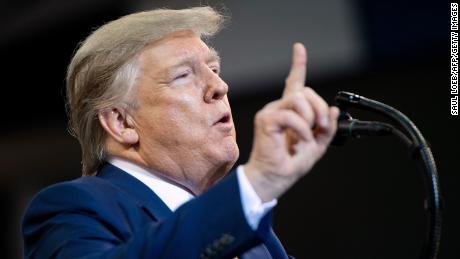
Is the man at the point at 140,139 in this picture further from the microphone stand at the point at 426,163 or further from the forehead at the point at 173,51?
the microphone stand at the point at 426,163

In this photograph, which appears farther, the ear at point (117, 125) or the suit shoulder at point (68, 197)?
the ear at point (117, 125)

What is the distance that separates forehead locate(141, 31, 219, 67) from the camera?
2.10m

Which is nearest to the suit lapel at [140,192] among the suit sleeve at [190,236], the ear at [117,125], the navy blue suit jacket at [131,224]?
the navy blue suit jacket at [131,224]

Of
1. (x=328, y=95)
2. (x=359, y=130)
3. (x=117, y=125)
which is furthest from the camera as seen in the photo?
(x=328, y=95)

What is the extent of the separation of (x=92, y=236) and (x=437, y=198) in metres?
0.69

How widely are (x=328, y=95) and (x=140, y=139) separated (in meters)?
1.77

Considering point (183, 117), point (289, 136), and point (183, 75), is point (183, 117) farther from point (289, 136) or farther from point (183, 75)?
point (289, 136)

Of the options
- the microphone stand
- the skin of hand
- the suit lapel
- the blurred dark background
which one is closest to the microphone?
the microphone stand

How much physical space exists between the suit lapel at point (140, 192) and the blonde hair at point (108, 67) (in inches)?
6.2

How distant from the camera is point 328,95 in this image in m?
3.70

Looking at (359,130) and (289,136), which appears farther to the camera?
(359,130)

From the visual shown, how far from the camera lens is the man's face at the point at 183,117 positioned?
79.8 inches

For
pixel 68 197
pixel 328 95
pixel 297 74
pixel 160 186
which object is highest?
pixel 297 74

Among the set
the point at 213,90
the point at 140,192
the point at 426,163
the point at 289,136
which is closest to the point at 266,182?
the point at 289,136
